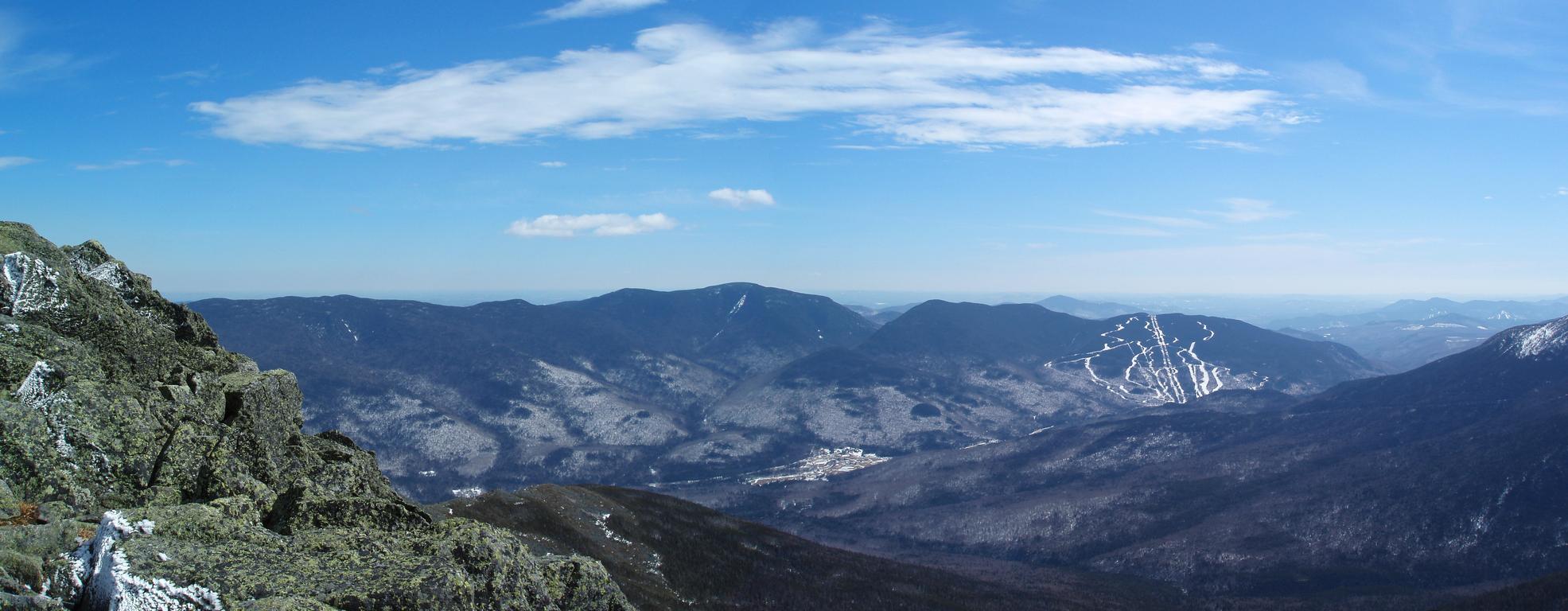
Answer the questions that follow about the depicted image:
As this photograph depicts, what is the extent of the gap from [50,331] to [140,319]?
5.40 meters

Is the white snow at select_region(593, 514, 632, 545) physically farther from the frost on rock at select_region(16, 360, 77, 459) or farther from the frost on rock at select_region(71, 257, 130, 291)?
the frost on rock at select_region(16, 360, 77, 459)

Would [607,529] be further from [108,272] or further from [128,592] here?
[128,592]

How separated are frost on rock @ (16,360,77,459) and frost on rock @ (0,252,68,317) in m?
6.17

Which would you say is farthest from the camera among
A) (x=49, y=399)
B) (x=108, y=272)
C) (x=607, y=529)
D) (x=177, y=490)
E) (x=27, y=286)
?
(x=607, y=529)

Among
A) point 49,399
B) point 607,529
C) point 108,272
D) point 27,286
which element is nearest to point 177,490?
point 49,399

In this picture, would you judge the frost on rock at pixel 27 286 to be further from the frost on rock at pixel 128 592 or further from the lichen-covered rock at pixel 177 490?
the frost on rock at pixel 128 592

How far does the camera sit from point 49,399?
25656 millimetres

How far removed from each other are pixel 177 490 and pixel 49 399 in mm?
5950

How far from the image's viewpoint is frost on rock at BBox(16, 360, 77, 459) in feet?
80.5

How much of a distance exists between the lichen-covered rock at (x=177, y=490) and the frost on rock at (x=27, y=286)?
0.19 ft

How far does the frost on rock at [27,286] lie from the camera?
101 ft

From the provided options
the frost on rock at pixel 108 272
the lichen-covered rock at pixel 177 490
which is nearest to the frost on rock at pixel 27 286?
the lichen-covered rock at pixel 177 490

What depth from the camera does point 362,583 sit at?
1703 centimetres

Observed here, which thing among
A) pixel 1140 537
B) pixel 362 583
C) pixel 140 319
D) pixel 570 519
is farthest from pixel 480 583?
pixel 1140 537
